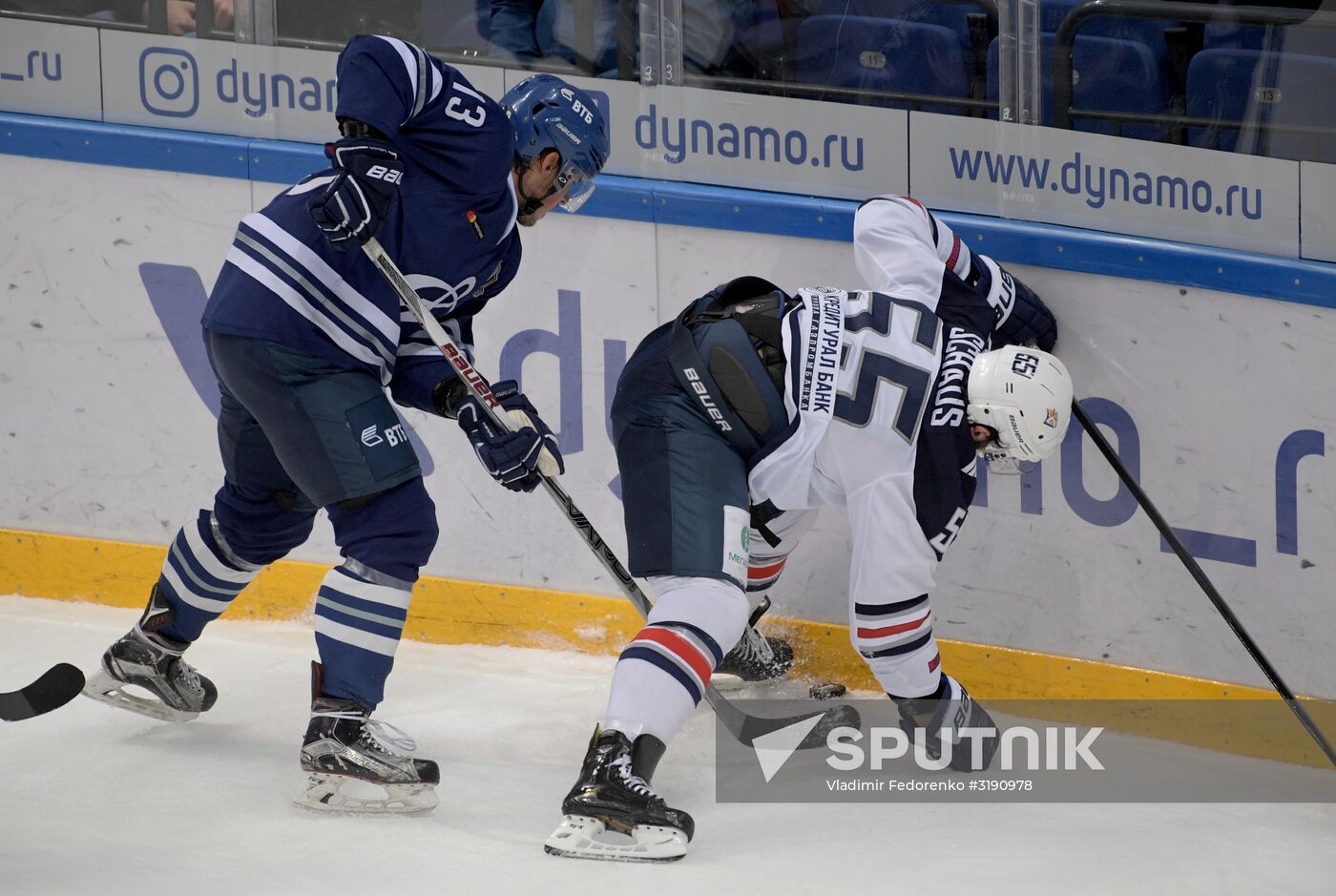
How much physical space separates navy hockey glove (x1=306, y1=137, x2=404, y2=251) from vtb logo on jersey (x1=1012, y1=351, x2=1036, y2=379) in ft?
3.56

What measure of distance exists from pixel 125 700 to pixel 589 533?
38.7 inches

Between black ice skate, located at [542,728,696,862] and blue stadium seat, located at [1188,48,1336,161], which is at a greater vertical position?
blue stadium seat, located at [1188,48,1336,161]

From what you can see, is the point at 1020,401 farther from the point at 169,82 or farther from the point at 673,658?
the point at 169,82

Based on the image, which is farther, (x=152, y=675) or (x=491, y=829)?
(x=152, y=675)

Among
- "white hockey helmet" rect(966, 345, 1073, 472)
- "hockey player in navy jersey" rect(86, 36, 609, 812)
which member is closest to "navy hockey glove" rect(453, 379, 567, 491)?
"hockey player in navy jersey" rect(86, 36, 609, 812)

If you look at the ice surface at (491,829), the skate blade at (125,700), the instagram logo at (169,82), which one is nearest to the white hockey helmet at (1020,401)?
the ice surface at (491,829)

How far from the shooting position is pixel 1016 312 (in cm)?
335

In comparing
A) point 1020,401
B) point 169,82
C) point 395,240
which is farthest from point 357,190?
point 169,82

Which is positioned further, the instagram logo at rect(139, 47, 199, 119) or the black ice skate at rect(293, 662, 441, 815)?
the instagram logo at rect(139, 47, 199, 119)

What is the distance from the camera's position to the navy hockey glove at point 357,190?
2734 mm

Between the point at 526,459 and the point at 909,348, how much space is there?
0.69 meters

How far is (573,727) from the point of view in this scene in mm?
3467

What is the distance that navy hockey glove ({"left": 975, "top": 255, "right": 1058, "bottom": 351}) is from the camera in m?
3.32

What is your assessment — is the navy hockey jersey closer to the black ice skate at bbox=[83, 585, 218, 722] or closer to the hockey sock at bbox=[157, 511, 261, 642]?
the hockey sock at bbox=[157, 511, 261, 642]
